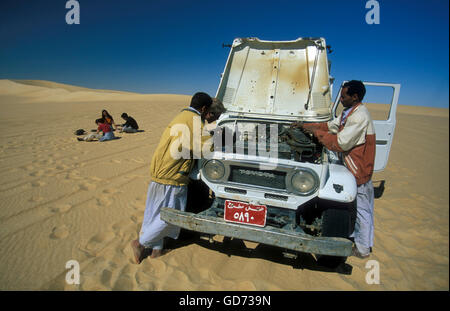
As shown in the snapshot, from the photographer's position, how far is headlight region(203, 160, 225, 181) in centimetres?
289

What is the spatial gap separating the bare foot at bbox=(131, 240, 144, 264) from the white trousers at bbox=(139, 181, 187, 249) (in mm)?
64

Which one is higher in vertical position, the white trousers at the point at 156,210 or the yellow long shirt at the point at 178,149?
the yellow long shirt at the point at 178,149

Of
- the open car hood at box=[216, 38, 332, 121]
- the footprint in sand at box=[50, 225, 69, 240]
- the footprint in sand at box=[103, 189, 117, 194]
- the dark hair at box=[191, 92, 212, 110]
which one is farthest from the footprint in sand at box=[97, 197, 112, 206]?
the open car hood at box=[216, 38, 332, 121]

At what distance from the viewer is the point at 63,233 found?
3.33m

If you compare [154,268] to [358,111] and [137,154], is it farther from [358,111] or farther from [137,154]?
[137,154]

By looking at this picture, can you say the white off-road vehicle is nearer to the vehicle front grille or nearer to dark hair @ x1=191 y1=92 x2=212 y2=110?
the vehicle front grille

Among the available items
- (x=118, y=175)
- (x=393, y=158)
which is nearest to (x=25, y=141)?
(x=118, y=175)

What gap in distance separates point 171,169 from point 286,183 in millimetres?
1309

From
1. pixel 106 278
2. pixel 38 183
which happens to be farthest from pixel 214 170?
pixel 38 183

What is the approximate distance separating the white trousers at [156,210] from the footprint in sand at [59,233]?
3.98 feet

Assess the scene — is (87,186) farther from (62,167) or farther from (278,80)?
(278,80)

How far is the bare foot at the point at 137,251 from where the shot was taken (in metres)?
2.87

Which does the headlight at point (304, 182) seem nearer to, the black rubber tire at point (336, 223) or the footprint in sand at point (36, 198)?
the black rubber tire at point (336, 223)

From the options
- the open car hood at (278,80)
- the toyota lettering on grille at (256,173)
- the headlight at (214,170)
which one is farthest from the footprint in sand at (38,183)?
→ the toyota lettering on grille at (256,173)
